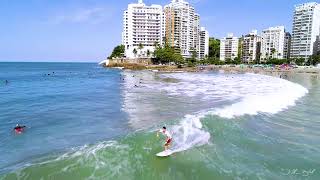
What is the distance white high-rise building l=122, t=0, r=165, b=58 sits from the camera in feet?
591

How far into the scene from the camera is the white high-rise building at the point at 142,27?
180250mm

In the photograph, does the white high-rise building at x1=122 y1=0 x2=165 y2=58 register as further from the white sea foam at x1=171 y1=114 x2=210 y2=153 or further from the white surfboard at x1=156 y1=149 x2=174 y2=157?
the white surfboard at x1=156 y1=149 x2=174 y2=157

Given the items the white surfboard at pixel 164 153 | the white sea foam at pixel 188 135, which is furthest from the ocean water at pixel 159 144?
the white surfboard at pixel 164 153

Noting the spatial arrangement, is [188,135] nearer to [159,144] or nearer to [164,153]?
[159,144]

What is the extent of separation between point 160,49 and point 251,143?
142184 mm

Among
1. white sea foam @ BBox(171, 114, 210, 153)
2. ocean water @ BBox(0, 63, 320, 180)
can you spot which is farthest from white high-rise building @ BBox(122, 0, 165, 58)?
white sea foam @ BBox(171, 114, 210, 153)

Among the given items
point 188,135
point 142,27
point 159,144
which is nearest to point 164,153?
point 159,144

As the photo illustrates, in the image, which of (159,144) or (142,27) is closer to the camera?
(159,144)

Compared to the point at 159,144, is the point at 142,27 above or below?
above

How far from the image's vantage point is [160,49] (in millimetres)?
160250

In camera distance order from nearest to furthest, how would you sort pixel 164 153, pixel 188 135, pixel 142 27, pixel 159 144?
pixel 164 153 → pixel 159 144 → pixel 188 135 → pixel 142 27

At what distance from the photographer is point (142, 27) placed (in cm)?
18175

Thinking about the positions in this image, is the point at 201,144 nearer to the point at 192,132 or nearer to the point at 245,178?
the point at 192,132

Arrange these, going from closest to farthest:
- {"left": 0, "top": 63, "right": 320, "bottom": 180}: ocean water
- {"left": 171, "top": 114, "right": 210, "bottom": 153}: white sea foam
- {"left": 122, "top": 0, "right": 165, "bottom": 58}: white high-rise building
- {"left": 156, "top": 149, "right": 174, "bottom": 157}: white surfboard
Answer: {"left": 0, "top": 63, "right": 320, "bottom": 180}: ocean water → {"left": 156, "top": 149, "right": 174, "bottom": 157}: white surfboard → {"left": 171, "top": 114, "right": 210, "bottom": 153}: white sea foam → {"left": 122, "top": 0, "right": 165, "bottom": 58}: white high-rise building
